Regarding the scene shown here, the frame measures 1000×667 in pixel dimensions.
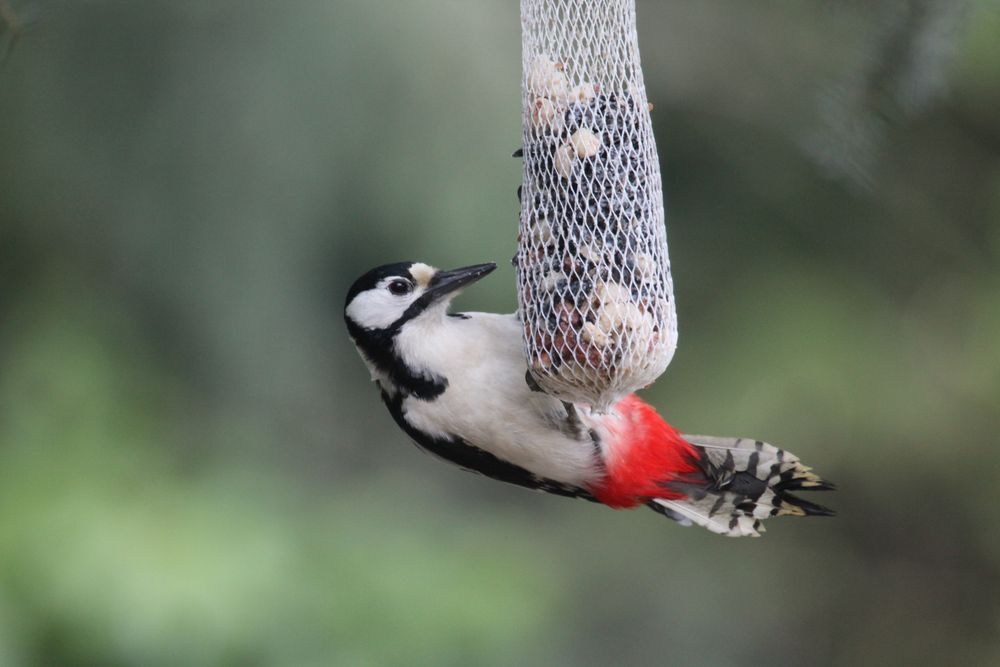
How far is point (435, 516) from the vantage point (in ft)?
16.8

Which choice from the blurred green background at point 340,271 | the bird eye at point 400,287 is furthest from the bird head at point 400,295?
the blurred green background at point 340,271

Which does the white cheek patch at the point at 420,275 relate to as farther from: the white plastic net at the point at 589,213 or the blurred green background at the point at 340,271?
the blurred green background at the point at 340,271

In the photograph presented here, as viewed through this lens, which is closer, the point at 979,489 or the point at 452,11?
the point at 452,11

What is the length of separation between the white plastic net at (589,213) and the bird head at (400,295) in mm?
256

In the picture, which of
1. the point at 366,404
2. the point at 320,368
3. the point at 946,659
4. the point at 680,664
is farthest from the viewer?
the point at 946,659

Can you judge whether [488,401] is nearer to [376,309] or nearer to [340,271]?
[376,309]

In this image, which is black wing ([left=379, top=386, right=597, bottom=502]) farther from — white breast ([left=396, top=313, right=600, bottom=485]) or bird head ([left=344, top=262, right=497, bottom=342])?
bird head ([left=344, top=262, right=497, bottom=342])

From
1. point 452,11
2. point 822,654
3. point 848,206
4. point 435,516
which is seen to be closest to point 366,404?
point 435,516

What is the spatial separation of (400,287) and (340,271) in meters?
1.55

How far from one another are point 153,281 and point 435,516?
1.51 m

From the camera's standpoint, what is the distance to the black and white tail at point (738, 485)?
3.35 m

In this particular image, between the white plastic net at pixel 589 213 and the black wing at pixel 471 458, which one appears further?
the black wing at pixel 471 458

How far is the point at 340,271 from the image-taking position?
14.8ft

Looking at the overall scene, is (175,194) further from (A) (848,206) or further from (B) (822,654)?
(B) (822,654)
